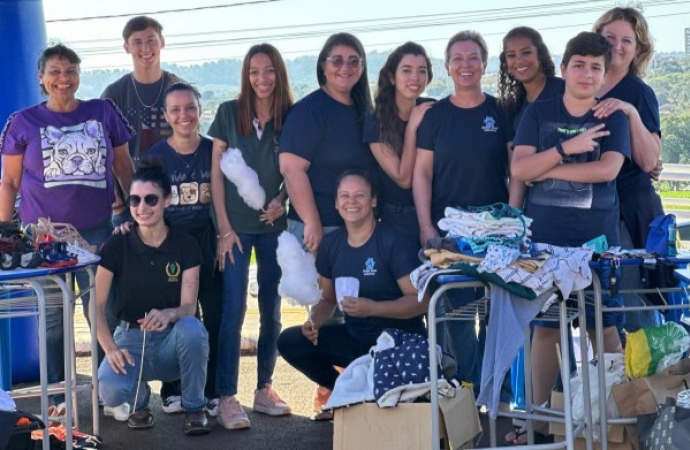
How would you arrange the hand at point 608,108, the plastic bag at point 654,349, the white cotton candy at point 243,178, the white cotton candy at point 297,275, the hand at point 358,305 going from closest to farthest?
the plastic bag at point 654,349 → the hand at point 608,108 → the hand at point 358,305 → the white cotton candy at point 297,275 → the white cotton candy at point 243,178

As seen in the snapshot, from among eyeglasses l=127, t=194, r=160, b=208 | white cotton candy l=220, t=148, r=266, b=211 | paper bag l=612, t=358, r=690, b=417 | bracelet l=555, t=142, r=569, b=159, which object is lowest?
paper bag l=612, t=358, r=690, b=417

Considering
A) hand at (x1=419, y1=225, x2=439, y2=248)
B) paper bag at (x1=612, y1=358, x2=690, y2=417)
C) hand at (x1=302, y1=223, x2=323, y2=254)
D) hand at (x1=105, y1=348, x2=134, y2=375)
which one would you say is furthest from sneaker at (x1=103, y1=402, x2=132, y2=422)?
paper bag at (x1=612, y1=358, x2=690, y2=417)

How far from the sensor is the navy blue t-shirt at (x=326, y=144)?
5953mm

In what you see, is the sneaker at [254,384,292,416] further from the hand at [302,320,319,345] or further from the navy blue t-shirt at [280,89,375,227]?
the navy blue t-shirt at [280,89,375,227]

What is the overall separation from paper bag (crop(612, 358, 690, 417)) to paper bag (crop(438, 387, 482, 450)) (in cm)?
67

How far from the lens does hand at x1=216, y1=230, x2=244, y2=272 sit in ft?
20.1

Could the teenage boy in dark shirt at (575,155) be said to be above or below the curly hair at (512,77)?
below

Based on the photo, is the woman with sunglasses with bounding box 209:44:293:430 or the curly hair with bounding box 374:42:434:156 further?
the woman with sunglasses with bounding box 209:44:293:430

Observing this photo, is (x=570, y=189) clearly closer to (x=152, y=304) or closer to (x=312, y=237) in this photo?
(x=312, y=237)

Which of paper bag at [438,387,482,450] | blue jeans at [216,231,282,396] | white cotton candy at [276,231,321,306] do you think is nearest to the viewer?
paper bag at [438,387,482,450]

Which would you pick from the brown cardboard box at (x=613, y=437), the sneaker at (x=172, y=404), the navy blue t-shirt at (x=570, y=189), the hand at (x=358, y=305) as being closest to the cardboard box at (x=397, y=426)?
the brown cardboard box at (x=613, y=437)

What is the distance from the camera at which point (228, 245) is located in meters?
6.13

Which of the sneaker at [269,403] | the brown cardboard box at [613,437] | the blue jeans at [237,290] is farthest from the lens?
the sneaker at [269,403]

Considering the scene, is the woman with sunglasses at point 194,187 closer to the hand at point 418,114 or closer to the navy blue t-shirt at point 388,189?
the navy blue t-shirt at point 388,189
